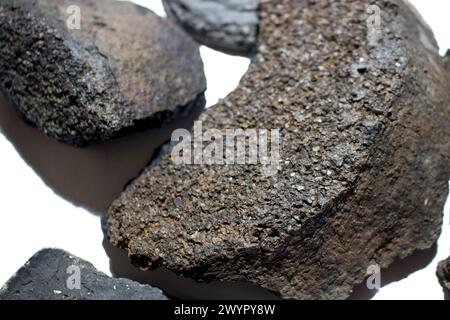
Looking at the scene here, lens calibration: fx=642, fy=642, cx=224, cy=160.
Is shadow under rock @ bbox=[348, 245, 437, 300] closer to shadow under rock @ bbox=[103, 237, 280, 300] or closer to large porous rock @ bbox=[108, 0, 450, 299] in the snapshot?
large porous rock @ bbox=[108, 0, 450, 299]

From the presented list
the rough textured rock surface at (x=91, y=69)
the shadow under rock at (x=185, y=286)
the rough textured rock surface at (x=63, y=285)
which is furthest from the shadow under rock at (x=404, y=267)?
the rough textured rock surface at (x=91, y=69)

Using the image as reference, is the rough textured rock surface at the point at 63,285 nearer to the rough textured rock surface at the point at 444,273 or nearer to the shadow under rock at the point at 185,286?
the shadow under rock at the point at 185,286

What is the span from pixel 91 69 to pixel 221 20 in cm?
34

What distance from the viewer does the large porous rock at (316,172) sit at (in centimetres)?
138

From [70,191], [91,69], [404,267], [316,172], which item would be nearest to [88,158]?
[70,191]

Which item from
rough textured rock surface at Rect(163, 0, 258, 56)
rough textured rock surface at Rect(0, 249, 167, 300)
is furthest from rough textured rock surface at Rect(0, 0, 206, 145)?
rough textured rock surface at Rect(0, 249, 167, 300)

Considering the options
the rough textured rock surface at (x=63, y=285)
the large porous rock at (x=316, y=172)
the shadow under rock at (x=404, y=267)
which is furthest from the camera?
the shadow under rock at (x=404, y=267)

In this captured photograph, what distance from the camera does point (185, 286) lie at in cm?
160

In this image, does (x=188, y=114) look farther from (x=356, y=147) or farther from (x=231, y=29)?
(x=356, y=147)

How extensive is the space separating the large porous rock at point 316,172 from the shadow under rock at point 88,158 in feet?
0.37

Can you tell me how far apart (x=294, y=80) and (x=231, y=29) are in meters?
0.23

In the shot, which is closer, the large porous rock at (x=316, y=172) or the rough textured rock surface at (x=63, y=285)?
the large porous rock at (x=316, y=172)

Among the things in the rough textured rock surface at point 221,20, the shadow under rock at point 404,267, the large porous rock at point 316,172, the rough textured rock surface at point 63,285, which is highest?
the rough textured rock surface at point 221,20
